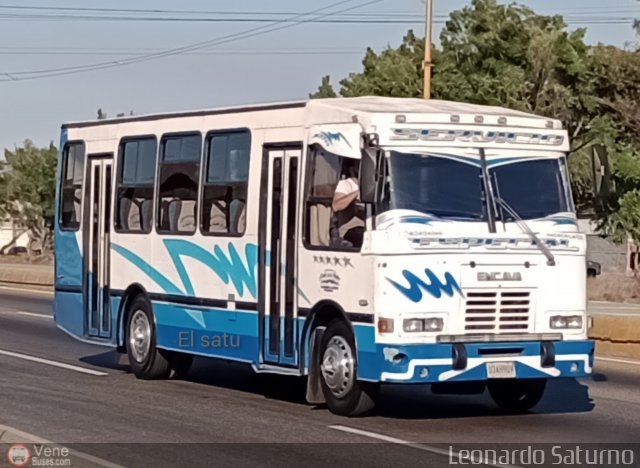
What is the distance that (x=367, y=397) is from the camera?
13523 millimetres

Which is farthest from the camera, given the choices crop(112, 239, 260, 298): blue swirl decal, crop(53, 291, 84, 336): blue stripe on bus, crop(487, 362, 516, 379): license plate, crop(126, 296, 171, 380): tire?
crop(53, 291, 84, 336): blue stripe on bus

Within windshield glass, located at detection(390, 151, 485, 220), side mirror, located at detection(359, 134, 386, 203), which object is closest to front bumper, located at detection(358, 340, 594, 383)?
windshield glass, located at detection(390, 151, 485, 220)

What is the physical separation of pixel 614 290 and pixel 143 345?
20101 mm

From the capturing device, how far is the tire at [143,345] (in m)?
17.2

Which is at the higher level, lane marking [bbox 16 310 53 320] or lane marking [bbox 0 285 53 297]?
lane marking [bbox 0 285 53 297]

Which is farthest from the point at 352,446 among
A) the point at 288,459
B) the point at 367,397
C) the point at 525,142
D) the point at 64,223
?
the point at 64,223

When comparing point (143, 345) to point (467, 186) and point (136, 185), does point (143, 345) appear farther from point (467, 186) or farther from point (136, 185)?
point (467, 186)

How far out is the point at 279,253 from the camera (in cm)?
1470

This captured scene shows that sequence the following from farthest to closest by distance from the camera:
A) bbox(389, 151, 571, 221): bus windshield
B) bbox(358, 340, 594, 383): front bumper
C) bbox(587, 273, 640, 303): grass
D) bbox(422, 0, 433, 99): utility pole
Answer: bbox(422, 0, 433, 99): utility pole
bbox(587, 273, 640, 303): grass
bbox(389, 151, 571, 221): bus windshield
bbox(358, 340, 594, 383): front bumper

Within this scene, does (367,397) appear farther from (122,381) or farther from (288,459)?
(122,381)

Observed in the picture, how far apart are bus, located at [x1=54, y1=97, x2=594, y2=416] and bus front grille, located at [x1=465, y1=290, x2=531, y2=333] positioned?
1cm

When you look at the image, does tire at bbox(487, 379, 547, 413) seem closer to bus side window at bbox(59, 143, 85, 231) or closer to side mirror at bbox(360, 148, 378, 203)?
side mirror at bbox(360, 148, 378, 203)

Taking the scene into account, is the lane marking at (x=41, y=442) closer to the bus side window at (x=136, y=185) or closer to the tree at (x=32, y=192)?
the bus side window at (x=136, y=185)

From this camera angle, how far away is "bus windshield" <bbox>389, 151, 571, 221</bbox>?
43.7 ft
